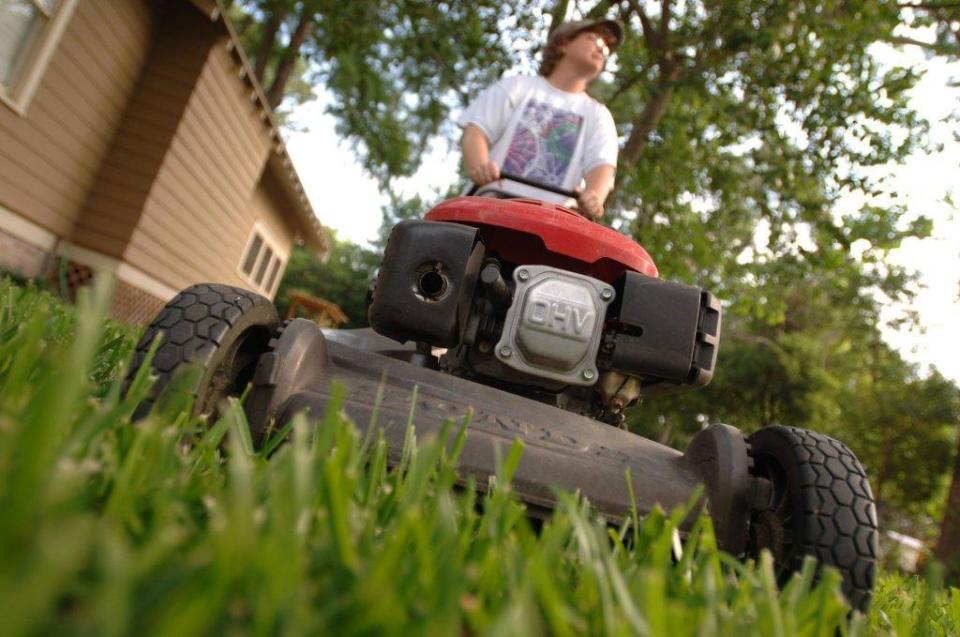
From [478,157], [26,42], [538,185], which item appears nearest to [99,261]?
[26,42]

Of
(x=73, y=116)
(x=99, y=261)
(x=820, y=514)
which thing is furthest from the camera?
(x=99, y=261)

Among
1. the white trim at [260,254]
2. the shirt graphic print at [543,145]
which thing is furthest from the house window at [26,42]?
the white trim at [260,254]

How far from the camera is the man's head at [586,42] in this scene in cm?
367

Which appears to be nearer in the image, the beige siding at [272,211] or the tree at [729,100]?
the tree at [729,100]

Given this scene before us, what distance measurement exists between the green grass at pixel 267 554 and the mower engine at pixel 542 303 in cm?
94

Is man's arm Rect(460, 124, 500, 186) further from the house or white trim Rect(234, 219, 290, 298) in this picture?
white trim Rect(234, 219, 290, 298)

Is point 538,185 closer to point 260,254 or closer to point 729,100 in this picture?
point 729,100

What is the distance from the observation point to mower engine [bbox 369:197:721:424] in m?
2.13

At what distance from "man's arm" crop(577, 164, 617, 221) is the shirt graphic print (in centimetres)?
13

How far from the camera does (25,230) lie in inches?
274

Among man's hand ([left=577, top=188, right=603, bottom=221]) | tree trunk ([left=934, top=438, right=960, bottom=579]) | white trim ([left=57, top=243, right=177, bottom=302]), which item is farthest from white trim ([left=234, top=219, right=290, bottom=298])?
tree trunk ([left=934, top=438, right=960, bottom=579])

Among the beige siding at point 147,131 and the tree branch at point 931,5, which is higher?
the tree branch at point 931,5

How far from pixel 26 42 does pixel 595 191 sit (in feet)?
18.2

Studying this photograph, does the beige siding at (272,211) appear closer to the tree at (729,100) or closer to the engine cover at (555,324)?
the tree at (729,100)
